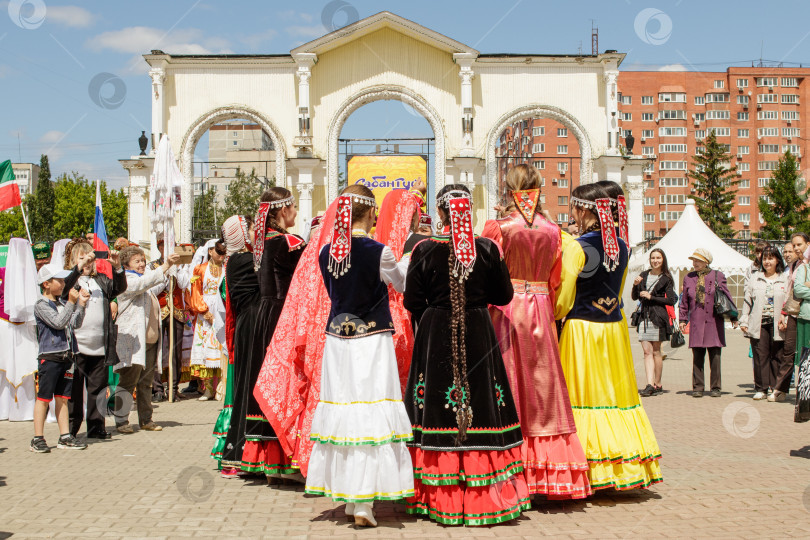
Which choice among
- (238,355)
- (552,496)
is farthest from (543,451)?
(238,355)

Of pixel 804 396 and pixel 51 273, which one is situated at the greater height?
pixel 51 273

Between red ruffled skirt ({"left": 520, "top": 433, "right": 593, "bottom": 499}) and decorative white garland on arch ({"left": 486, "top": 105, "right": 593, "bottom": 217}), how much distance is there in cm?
2463

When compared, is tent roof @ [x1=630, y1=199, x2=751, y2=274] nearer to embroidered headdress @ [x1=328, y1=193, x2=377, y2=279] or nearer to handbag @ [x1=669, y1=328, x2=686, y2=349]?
handbag @ [x1=669, y1=328, x2=686, y2=349]

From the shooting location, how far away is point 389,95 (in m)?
30.0

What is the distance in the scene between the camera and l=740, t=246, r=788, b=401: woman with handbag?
11750 millimetres

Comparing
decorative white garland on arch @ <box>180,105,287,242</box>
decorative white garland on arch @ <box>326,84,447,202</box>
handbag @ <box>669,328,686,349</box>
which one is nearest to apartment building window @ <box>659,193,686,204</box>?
decorative white garland on arch @ <box>326,84,447,202</box>

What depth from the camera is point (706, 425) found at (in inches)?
376

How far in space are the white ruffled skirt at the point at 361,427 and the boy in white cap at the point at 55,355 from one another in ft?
13.2

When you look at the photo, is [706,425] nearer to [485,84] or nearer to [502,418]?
[502,418]

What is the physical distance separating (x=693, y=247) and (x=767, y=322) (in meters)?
13.1

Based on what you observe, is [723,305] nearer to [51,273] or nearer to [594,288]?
[594,288]

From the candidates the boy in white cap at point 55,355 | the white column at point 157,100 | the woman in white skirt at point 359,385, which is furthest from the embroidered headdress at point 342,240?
the white column at point 157,100

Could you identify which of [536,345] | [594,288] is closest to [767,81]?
[594,288]

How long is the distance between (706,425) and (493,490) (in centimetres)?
515
